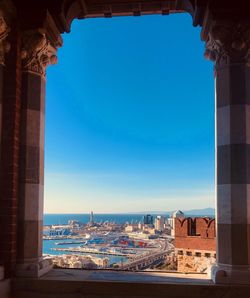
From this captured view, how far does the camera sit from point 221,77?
17.8ft

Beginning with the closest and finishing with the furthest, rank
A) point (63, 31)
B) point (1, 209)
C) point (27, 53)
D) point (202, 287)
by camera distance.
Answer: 1. point (202, 287)
2. point (1, 209)
3. point (27, 53)
4. point (63, 31)

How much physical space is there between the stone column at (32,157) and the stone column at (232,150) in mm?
2575

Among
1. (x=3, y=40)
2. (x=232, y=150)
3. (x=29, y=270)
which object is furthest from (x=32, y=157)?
(x=232, y=150)

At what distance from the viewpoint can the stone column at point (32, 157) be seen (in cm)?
538

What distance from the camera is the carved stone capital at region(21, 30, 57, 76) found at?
5633mm

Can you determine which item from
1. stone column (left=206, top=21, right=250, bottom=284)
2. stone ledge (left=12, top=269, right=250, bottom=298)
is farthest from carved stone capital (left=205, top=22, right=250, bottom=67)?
stone ledge (left=12, top=269, right=250, bottom=298)

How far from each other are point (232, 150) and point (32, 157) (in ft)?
9.58

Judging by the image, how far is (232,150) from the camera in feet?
17.0

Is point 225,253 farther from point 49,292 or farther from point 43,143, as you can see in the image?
point 43,143

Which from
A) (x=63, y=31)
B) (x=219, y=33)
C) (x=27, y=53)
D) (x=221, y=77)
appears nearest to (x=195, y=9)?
(x=219, y=33)

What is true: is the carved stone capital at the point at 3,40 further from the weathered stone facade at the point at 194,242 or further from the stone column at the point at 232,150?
the weathered stone facade at the point at 194,242

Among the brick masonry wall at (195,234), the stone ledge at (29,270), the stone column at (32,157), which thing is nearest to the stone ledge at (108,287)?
the stone ledge at (29,270)

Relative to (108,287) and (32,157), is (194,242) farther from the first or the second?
(32,157)

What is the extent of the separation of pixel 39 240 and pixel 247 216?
2996mm
